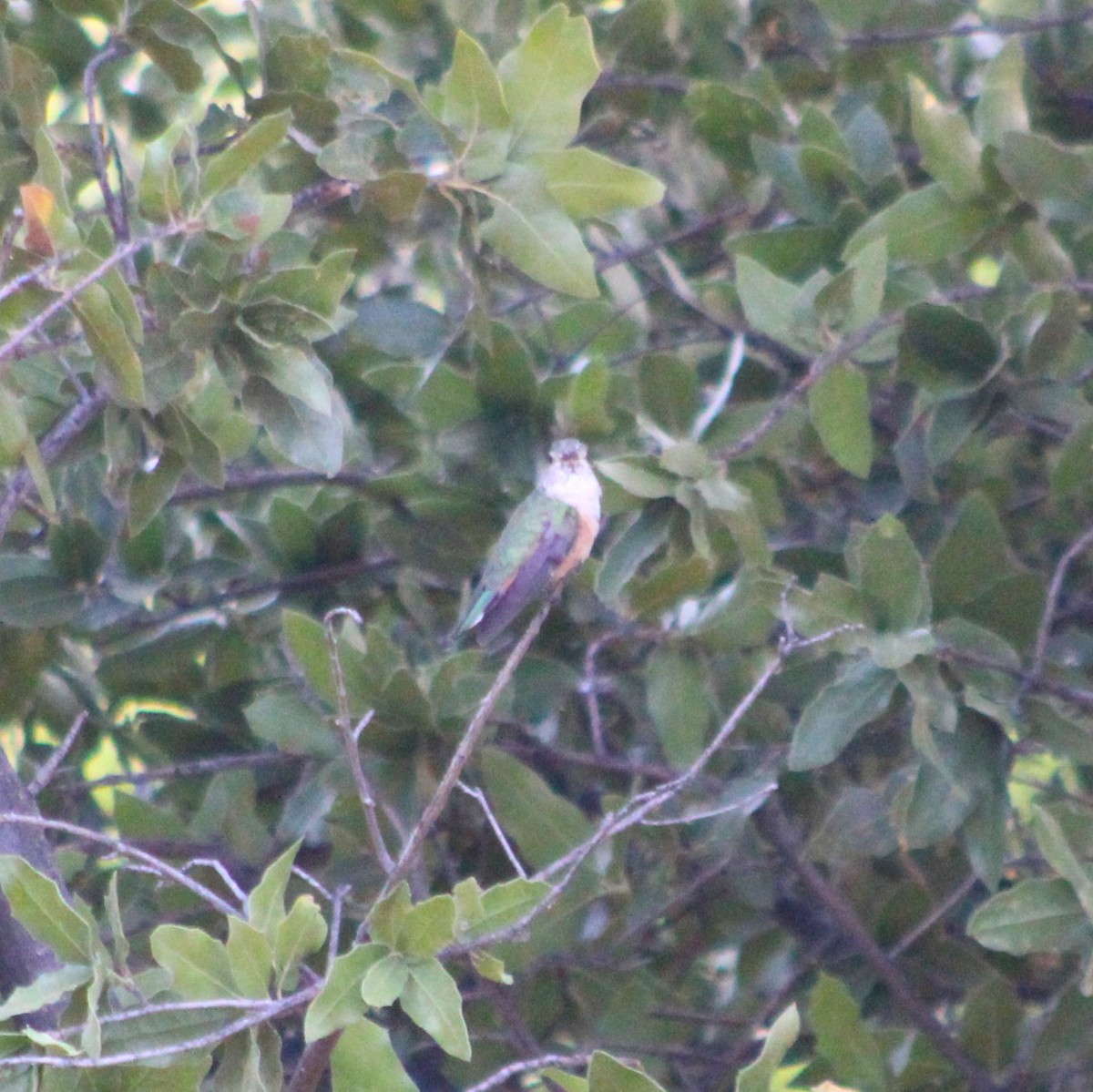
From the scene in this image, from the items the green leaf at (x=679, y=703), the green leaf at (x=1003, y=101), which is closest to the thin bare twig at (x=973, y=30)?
the green leaf at (x=1003, y=101)

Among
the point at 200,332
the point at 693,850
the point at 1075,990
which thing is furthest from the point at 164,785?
the point at 1075,990

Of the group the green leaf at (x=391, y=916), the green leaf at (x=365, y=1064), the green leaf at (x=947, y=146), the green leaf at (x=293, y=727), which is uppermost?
the green leaf at (x=947, y=146)

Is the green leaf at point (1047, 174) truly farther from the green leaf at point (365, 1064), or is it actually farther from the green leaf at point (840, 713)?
the green leaf at point (365, 1064)

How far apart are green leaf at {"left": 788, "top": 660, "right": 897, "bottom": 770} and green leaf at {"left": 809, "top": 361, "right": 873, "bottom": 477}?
17.5 inches

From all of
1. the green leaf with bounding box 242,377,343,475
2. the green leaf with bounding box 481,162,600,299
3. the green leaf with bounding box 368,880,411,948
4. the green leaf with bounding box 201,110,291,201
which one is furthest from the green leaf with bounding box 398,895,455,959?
the green leaf with bounding box 201,110,291,201

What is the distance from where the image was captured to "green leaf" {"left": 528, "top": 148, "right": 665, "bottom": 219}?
293cm

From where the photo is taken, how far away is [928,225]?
349 centimetres

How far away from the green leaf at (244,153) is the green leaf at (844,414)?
1176 millimetres

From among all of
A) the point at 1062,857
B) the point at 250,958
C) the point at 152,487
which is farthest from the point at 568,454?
the point at 250,958

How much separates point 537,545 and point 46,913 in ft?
5.37

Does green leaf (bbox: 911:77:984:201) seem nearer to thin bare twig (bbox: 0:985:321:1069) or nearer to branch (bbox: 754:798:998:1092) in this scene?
branch (bbox: 754:798:998:1092)

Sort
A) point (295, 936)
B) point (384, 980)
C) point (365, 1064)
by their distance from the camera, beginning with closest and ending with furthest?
point (384, 980) < point (295, 936) < point (365, 1064)

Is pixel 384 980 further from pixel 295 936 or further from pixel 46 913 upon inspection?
pixel 46 913

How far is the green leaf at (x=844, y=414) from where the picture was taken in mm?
3338
